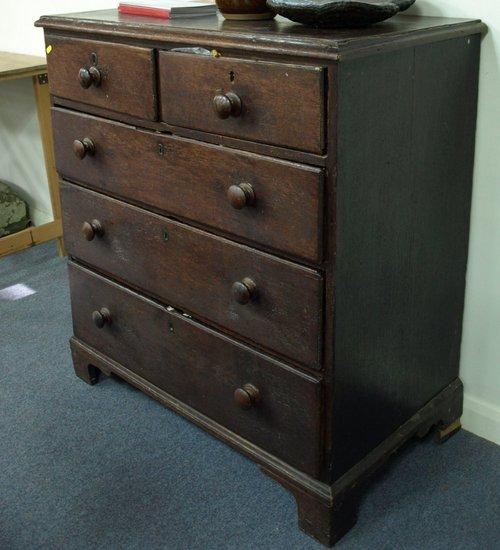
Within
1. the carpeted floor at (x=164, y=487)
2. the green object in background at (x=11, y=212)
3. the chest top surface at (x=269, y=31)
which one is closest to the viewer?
the chest top surface at (x=269, y=31)

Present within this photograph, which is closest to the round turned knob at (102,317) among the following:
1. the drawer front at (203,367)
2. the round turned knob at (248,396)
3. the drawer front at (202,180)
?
the drawer front at (203,367)

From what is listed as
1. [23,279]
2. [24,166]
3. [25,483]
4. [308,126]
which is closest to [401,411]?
[308,126]

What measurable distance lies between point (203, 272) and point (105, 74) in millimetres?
485

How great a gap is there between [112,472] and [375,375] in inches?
27.0

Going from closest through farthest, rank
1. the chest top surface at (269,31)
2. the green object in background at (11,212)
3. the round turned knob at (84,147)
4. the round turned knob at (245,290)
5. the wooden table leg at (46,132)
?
the chest top surface at (269,31), the round turned knob at (245,290), the round turned knob at (84,147), the wooden table leg at (46,132), the green object in background at (11,212)

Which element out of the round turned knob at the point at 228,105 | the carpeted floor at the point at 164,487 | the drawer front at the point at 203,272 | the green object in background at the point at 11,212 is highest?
the round turned knob at the point at 228,105

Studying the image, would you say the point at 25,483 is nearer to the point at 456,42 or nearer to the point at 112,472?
the point at 112,472

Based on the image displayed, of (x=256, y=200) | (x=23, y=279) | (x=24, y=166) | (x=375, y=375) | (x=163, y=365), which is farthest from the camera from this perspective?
(x=24, y=166)

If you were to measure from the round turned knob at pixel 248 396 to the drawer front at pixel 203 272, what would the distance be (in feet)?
0.36

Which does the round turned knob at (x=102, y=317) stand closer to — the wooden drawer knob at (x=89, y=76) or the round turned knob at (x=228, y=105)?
the wooden drawer knob at (x=89, y=76)

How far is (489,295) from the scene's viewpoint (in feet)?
5.80

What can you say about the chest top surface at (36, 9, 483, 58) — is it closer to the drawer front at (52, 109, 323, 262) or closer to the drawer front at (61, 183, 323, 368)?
the drawer front at (52, 109, 323, 262)

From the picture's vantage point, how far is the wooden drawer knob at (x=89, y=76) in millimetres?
1678

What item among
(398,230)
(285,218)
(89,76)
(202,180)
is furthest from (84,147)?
(398,230)
